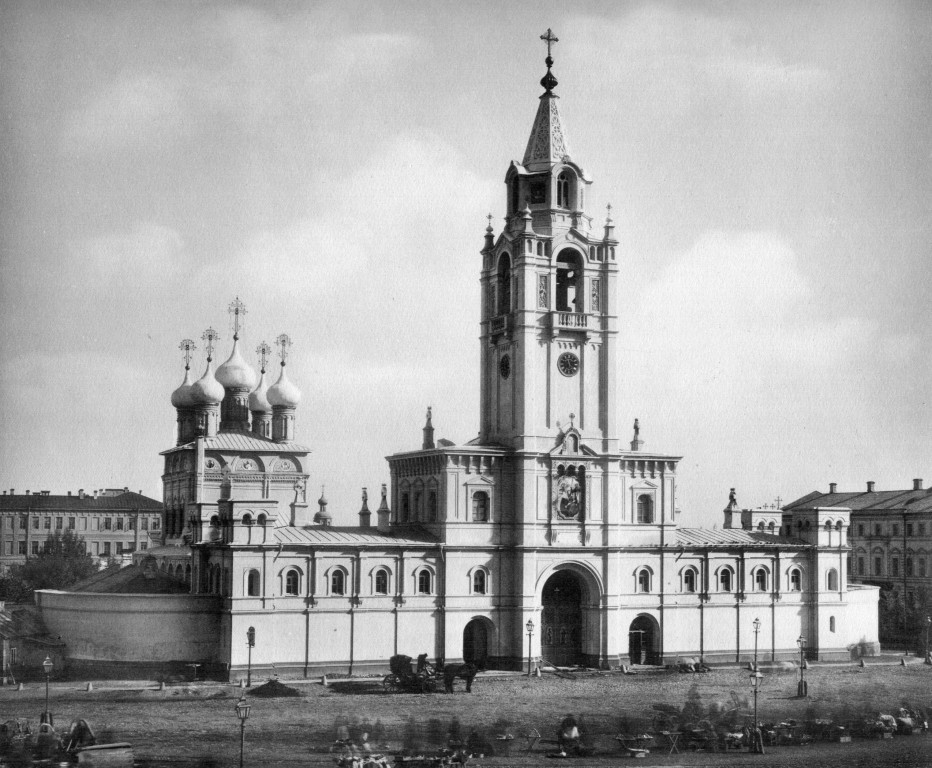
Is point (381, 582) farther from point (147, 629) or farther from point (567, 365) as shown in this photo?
point (567, 365)

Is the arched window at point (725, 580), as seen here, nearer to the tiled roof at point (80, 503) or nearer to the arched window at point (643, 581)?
the arched window at point (643, 581)

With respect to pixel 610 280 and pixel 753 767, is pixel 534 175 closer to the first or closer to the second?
pixel 610 280

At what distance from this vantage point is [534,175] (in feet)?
244

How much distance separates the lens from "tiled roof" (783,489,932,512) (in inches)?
3893

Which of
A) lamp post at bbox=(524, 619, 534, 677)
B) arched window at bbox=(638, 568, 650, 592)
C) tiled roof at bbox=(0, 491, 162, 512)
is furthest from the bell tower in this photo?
tiled roof at bbox=(0, 491, 162, 512)

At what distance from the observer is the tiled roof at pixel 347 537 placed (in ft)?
222

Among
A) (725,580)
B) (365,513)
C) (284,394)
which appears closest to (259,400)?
(284,394)

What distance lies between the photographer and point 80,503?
11250cm

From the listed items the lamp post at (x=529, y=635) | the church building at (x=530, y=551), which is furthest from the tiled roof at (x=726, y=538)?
the lamp post at (x=529, y=635)

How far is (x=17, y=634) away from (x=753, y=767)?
35.3m

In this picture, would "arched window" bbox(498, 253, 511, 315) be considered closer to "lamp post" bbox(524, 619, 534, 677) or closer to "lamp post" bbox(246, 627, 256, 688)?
"lamp post" bbox(524, 619, 534, 677)

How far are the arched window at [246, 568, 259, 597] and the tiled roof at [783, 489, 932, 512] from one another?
1629 inches

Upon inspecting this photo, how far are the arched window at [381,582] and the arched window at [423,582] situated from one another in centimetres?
171

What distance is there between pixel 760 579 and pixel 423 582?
1901 centimetres
